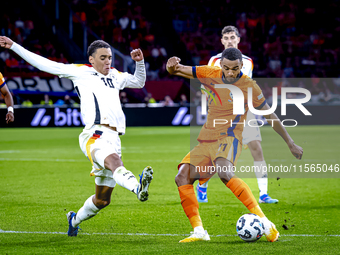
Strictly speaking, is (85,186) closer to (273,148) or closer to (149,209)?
(149,209)

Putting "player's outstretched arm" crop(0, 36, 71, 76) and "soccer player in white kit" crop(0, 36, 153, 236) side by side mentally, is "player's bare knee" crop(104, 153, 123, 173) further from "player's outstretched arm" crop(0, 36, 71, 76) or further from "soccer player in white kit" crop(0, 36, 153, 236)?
"player's outstretched arm" crop(0, 36, 71, 76)

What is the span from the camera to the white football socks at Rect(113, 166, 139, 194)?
3892 millimetres

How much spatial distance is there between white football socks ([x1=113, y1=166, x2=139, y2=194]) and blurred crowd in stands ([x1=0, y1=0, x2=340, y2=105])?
1827 cm

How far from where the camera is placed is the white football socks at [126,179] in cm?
389

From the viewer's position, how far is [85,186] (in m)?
8.00

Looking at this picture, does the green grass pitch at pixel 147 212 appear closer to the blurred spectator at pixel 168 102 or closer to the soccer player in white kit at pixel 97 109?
the soccer player in white kit at pixel 97 109

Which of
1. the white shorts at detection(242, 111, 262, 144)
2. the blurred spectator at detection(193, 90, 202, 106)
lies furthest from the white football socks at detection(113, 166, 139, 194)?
the blurred spectator at detection(193, 90, 202, 106)

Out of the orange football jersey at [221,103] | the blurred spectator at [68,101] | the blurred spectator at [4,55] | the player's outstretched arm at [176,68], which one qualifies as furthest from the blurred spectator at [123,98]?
the player's outstretched arm at [176,68]

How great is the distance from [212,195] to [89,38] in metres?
17.8

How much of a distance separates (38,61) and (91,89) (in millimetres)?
541

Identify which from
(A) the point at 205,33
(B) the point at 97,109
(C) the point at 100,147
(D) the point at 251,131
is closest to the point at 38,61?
(B) the point at 97,109

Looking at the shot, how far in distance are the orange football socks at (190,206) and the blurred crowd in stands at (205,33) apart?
1780 centimetres

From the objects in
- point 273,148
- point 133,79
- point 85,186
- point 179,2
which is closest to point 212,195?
point 85,186

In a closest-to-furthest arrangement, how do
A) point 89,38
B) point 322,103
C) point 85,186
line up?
1. point 85,186
2. point 322,103
3. point 89,38
